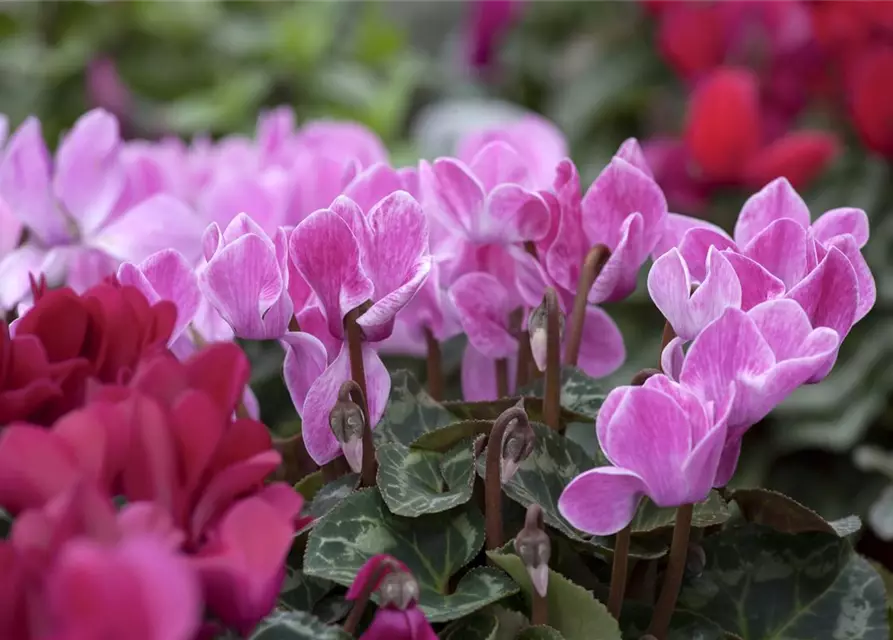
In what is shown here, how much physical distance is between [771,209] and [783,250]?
4cm

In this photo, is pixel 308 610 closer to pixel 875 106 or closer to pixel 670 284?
pixel 670 284

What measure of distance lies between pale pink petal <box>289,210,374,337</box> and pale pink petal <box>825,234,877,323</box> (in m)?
0.19

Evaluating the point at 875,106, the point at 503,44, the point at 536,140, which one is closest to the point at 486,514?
the point at 536,140

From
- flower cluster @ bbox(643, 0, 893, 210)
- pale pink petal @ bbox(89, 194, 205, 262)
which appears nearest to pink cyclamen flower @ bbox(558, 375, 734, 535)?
pale pink petal @ bbox(89, 194, 205, 262)

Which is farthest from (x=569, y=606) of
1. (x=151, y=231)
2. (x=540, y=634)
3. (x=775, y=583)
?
(x=151, y=231)

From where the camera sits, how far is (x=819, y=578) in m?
0.50

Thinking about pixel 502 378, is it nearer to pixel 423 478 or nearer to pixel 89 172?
pixel 423 478

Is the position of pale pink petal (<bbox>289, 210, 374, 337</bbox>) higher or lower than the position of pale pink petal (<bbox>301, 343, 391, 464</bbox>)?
higher

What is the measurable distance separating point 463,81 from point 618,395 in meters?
1.61

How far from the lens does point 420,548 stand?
0.47m

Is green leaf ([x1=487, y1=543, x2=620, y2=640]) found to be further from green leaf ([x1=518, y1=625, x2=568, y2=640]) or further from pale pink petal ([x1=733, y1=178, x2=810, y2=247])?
pale pink petal ([x1=733, y1=178, x2=810, y2=247])

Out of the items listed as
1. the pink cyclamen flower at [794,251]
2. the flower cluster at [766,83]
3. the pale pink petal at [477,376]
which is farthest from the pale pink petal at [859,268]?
the flower cluster at [766,83]

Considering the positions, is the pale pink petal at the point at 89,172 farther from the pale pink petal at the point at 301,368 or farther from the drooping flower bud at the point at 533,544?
the drooping flower bud at the point at 533,544

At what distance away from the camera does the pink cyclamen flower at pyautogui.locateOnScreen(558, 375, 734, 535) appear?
0.39 metres
